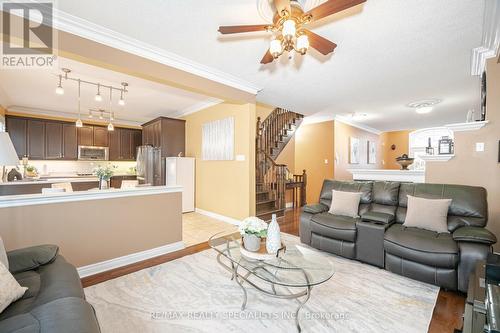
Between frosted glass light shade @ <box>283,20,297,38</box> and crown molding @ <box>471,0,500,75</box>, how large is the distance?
1723 millimetres

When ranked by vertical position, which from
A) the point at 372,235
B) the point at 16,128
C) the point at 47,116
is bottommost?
the point at 372,235

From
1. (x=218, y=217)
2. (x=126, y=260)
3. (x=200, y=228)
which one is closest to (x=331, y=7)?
(x=126, y=260)

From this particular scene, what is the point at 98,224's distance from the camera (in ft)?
8.46

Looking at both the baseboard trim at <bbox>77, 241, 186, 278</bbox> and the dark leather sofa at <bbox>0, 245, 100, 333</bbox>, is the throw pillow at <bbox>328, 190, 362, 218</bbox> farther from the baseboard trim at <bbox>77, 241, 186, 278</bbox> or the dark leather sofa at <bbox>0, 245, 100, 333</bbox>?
the dark leather sofa at <bbox>0, 245, 100, 333</bbox>

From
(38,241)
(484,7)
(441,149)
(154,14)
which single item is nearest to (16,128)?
(38,241)

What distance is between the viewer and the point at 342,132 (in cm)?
668

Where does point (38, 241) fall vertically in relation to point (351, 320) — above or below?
above

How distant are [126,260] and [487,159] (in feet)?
15.9

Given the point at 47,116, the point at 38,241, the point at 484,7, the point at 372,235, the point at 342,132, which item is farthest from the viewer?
the point at 342,132

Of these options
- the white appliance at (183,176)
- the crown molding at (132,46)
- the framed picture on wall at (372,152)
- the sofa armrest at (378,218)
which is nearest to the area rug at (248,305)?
the sofa armrest at (378,218)

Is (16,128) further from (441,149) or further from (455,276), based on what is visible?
(441,149)

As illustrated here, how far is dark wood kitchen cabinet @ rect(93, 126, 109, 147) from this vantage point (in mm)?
6625

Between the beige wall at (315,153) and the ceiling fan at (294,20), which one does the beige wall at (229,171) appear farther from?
the beige wall at (315,153)

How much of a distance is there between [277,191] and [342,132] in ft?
10.4
